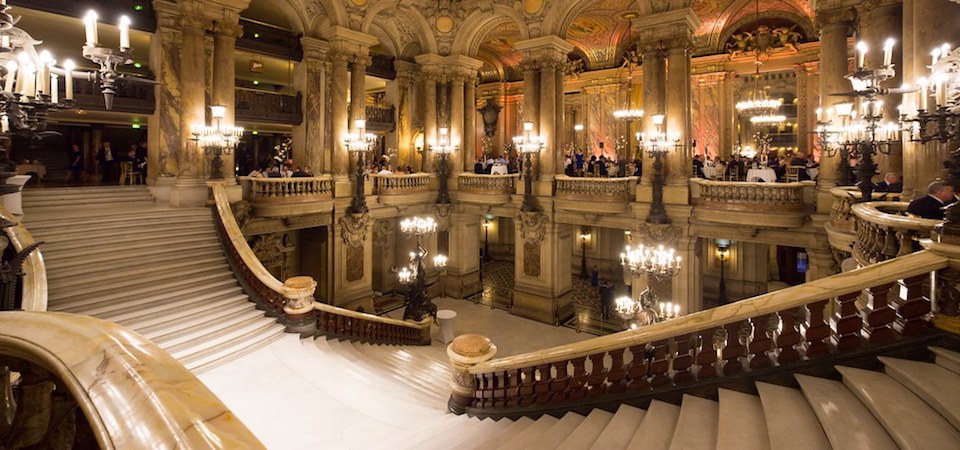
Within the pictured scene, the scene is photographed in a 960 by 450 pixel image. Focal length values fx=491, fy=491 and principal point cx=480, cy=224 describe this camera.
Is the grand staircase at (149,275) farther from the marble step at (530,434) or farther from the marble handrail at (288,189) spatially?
the marble step at (530,434)

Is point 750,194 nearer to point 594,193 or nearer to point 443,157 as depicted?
point 594,193

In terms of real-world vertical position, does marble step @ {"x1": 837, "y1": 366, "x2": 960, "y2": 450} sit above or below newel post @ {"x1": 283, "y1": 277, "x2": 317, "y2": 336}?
above

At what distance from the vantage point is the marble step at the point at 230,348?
726 cm

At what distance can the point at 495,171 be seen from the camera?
17516 millimetres

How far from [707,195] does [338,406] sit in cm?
1066

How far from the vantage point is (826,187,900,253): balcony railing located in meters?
8.35

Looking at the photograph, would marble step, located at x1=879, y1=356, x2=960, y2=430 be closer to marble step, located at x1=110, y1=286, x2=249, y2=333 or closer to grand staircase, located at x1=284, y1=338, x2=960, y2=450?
grand staircase, located at x1=284, y1=338, x2=960, y2=450

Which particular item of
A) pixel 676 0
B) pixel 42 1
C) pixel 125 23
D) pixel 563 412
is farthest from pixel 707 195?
pixel 42 1

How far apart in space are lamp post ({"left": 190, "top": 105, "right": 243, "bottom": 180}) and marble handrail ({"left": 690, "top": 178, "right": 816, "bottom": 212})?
39.6 feet

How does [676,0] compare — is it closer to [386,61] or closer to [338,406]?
[386,61]

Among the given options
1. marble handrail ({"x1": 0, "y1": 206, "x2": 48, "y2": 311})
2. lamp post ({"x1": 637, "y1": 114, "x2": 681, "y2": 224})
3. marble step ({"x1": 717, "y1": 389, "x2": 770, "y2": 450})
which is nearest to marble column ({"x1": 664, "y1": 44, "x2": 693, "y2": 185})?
lamp post ({"x1": 637, "y1": 114, "x2": 681, "y2": 224})

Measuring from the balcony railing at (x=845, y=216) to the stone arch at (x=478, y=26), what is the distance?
1061 cm

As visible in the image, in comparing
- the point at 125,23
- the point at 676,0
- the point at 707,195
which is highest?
the point at 676,0

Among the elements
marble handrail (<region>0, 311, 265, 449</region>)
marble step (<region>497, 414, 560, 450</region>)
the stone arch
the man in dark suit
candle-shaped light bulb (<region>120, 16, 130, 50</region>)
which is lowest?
marble step (<region>497, 414, 560, 450</region>)
